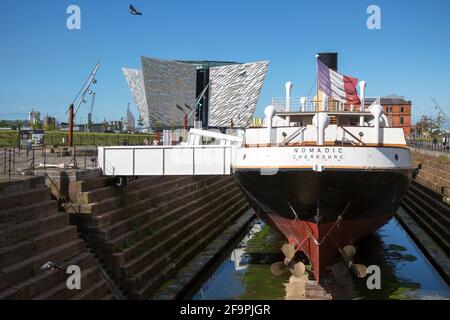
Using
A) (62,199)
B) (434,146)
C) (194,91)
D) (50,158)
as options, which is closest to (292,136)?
(62,199)

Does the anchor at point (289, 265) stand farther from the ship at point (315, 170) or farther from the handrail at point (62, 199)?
the handrail at point (62, 199)

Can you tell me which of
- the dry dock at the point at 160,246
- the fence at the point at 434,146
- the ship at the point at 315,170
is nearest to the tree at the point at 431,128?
the fence at the point at 434,146

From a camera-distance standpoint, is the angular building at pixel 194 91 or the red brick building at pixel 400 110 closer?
the angular building at pixel 194 91

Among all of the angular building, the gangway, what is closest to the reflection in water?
the gangway

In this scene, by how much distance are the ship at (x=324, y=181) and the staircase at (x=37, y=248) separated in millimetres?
7441

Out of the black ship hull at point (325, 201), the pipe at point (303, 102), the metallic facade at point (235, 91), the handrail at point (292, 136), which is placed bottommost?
the black ship hull at point (325, 201)

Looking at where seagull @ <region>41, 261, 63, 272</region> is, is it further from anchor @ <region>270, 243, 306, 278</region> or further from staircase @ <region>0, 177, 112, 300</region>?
anchor @ <region>270, 243, 306, 278</region>

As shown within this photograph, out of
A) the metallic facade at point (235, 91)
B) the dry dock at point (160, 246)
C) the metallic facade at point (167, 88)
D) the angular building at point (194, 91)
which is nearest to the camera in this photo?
the dry dock at point (160, 246)

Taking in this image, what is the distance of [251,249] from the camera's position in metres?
27.1

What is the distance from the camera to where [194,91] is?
10988 cm

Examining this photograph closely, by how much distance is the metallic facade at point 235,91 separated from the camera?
4230 inches

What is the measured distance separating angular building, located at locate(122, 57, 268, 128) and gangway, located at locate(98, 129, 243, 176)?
7797 centimetres
